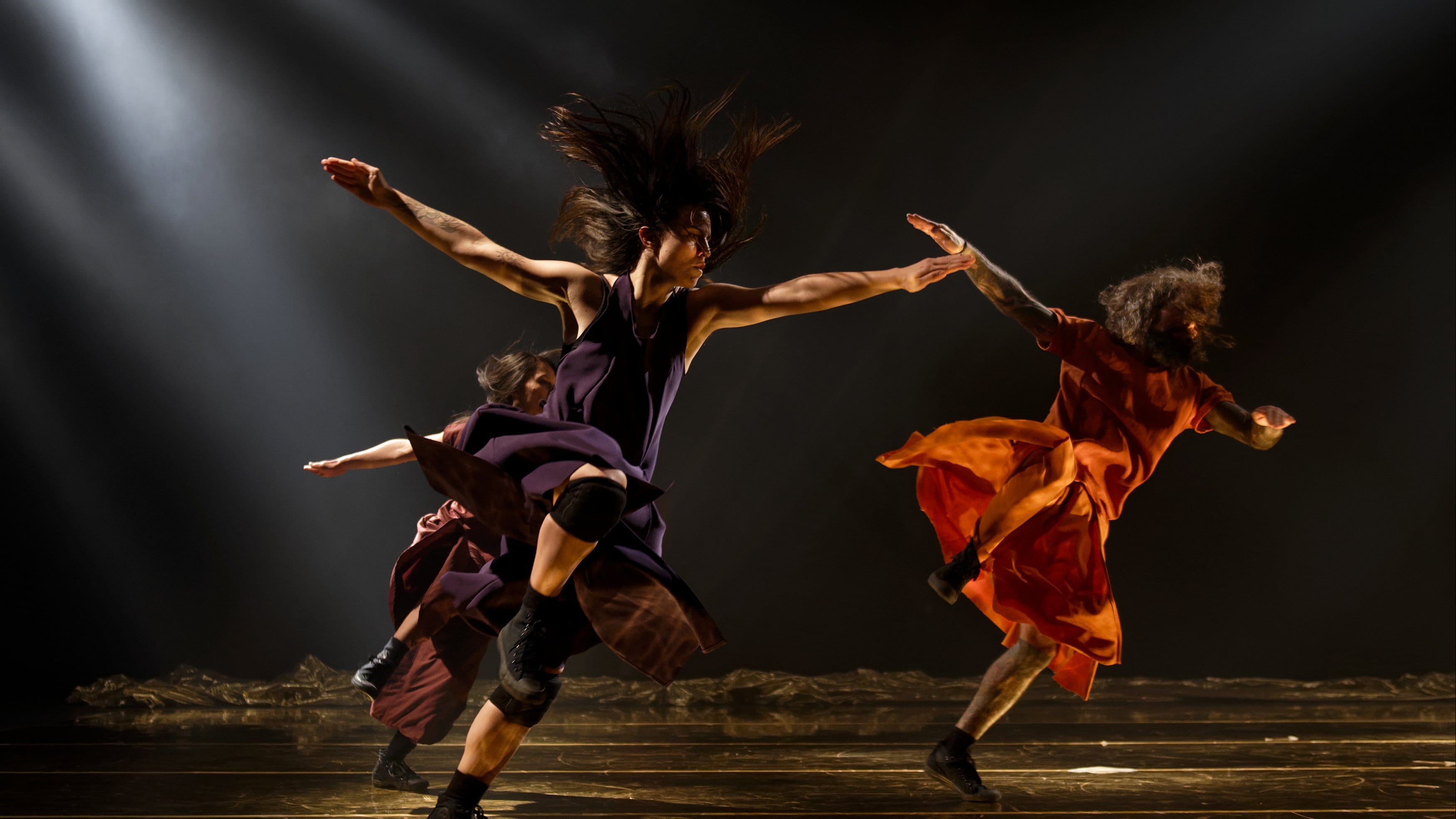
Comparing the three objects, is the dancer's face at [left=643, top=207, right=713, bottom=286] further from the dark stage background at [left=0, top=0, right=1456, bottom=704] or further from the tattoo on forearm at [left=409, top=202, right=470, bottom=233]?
the dark stage background at [left=0, top=0, right=1456, bottom=704]

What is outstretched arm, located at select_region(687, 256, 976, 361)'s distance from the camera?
1834mm

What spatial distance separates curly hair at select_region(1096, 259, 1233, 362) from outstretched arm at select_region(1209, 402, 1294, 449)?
149 mm

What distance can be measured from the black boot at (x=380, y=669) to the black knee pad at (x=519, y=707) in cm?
82

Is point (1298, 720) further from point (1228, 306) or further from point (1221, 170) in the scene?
point (1221, 170)

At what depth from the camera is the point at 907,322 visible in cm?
420

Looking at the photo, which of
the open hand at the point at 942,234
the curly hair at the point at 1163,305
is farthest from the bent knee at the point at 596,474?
the curly hair at the point at 1163,305

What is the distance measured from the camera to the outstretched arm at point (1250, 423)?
2408 mm

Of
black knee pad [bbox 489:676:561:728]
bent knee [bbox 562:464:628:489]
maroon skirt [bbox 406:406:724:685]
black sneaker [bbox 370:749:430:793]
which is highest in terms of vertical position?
bent knee [bbox 562:464:628:489]

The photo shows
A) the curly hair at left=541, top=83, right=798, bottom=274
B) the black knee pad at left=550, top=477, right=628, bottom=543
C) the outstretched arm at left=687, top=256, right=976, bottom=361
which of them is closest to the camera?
the black knee pad at left=550, top=477, right=628, bottom=543

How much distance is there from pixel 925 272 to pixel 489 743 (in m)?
1.21

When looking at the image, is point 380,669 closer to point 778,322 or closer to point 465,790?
point 465,790

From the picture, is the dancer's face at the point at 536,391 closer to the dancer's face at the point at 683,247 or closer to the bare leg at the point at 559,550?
the dancer's face at the point at 683,247

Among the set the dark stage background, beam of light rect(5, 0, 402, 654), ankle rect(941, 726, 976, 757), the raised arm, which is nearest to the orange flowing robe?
ankle rect(941, 726, 976, 757)

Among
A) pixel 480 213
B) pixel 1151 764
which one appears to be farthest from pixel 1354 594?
pixel 480 213
